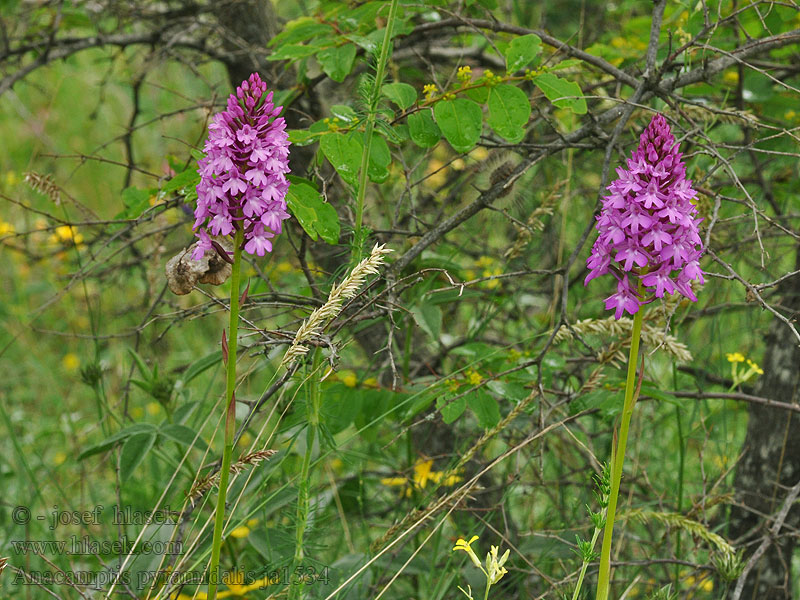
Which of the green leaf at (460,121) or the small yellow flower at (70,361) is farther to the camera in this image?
the small yellow flower at (70,361)

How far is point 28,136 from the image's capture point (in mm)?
6168

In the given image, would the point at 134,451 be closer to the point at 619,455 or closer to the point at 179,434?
the point at 179,434

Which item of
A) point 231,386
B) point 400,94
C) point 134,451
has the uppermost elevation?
point 400,94

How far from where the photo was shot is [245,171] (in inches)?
53.8

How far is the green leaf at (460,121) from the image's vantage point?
1779 mm

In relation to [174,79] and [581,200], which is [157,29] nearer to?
[581,200]

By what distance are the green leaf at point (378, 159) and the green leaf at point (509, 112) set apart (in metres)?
0.26

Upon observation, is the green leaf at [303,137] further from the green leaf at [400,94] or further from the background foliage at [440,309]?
the green leaf at [400,94]

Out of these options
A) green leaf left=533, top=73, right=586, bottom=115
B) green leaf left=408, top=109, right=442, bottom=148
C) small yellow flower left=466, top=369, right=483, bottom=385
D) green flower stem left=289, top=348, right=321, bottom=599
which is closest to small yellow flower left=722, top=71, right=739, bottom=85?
green leaf left=533, top=73, right=586, bottom=115

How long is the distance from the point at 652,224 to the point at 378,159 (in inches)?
26.9

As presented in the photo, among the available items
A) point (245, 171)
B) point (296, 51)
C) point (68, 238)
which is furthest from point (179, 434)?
point (68, 238)

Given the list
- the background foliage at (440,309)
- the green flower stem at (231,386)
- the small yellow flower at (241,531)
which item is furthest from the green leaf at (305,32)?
the small yellow flower at (241,531)

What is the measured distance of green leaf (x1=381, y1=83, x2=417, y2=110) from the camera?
71.9 inches

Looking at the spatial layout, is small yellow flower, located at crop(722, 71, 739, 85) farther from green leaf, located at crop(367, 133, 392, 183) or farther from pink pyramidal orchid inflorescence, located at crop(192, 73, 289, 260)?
pink pyramidal orchid inflorescence, located at crop(192, 73, 289, 260)
